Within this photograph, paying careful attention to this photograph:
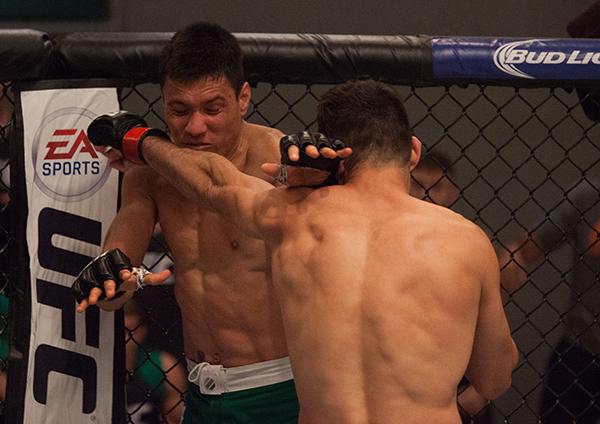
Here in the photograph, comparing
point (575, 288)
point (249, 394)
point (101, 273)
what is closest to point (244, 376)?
point (249, 394)

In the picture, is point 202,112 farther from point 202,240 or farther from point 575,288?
point 575,288

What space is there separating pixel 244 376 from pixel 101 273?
371 millimetres

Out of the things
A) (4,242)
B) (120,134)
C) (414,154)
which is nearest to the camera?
(414,154)

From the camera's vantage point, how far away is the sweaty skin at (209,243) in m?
1.92

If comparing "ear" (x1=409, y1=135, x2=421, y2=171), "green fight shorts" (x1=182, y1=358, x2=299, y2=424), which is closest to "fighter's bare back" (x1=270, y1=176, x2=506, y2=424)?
"ear" (x1=409, y1=135, x2=421, y2=171)

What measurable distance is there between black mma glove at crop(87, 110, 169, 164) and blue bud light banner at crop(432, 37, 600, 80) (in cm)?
64

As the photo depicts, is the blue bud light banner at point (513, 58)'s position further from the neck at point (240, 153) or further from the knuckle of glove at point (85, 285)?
the knuckle of glove at point (85, 285)

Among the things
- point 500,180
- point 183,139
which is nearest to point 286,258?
point 183,139

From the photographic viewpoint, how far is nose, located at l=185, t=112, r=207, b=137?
1.90m

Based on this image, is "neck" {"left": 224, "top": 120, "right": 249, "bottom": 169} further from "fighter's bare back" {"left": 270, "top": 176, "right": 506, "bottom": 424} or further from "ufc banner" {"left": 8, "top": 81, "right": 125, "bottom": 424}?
"fighter's bare back" {"left": 270, "top": 176, "right": 506, "bottom": 424}

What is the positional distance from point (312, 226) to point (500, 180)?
2.04 meters

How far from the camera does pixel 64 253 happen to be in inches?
78.4

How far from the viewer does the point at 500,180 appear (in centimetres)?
352

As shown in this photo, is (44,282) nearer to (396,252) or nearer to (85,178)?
(85,178)
